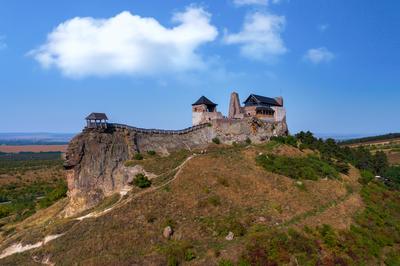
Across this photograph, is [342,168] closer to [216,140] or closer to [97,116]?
[216,140]

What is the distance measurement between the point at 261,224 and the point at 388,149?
101 meters

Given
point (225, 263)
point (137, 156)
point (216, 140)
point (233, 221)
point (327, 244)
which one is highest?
point (216, 140)

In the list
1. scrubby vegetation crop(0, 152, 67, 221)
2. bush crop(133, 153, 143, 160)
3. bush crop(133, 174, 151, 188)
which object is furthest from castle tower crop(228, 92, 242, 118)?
scrubby vegetation crop(0, 152, 67, 221)

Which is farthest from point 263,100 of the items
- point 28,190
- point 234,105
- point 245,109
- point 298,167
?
point 28,190

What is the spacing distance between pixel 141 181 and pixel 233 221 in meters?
11.5

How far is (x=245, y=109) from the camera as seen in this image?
5734 centimetres

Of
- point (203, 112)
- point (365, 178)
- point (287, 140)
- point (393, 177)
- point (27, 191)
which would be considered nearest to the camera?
point (365, 178)

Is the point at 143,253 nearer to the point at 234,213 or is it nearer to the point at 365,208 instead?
the point at 234,213

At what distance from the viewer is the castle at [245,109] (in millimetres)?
54875

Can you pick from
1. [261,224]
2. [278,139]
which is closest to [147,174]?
[261,224]

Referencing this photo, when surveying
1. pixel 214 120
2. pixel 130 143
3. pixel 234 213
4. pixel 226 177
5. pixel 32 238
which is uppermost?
pixel 214 120

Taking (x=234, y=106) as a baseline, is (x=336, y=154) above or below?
below

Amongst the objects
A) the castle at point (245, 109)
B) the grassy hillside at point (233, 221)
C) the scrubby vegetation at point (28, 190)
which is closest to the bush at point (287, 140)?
the castle at point (245, 109)

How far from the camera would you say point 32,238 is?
3300cm
